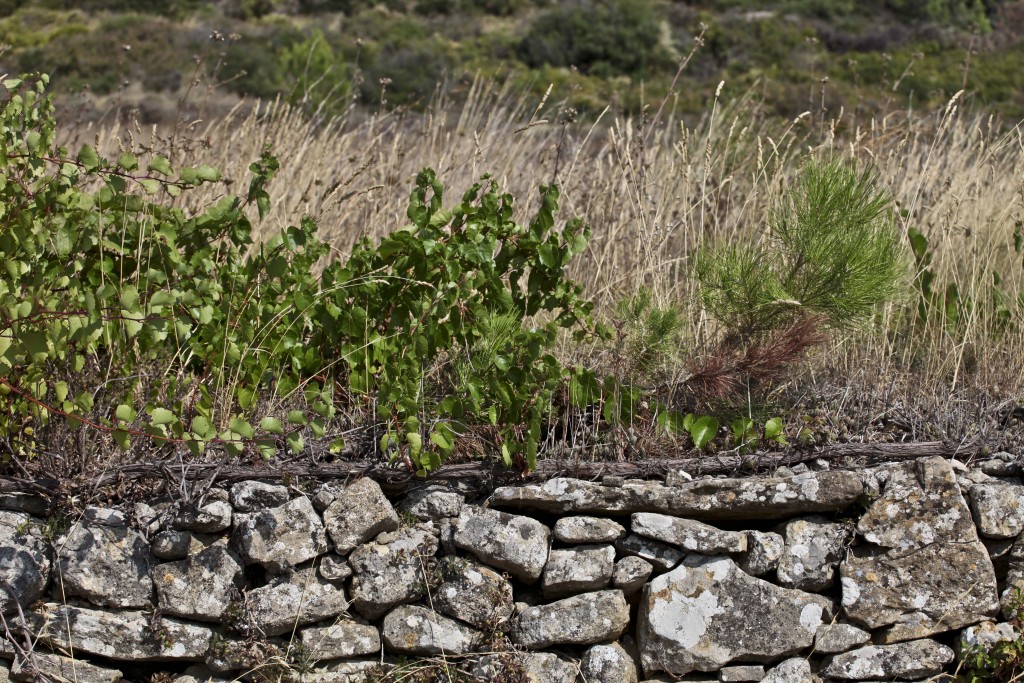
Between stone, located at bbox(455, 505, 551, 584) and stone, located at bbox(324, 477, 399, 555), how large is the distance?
0.23 metres

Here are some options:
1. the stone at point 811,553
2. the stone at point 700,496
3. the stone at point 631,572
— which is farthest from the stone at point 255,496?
the stone at point 811,553

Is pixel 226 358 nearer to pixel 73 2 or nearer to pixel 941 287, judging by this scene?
pixel 941 287

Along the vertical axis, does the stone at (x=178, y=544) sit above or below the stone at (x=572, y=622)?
above

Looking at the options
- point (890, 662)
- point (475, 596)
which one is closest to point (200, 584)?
point (475, 596)

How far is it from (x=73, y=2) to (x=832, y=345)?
23.5 m

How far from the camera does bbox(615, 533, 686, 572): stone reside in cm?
290

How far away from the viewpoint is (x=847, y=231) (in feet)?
10.4

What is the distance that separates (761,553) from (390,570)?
3.63 ft

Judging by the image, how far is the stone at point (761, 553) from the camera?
288 centimetres

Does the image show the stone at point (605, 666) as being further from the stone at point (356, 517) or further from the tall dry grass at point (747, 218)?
the tall dry grass at point (747, 218)

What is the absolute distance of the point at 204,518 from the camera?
2787mm

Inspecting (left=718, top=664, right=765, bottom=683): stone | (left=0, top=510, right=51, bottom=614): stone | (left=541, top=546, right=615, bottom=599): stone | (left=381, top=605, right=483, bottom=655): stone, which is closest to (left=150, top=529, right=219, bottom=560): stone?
(left=0, top=510, right=51, bottom=614): stone

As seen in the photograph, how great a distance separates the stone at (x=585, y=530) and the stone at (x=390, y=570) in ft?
1.27

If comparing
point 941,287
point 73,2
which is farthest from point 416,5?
point 941,287
